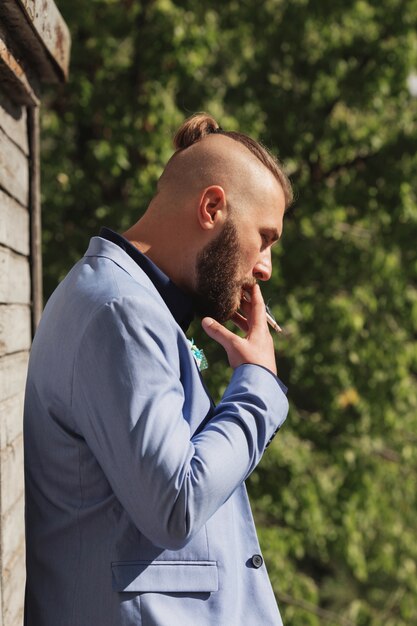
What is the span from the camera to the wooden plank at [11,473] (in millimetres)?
2141

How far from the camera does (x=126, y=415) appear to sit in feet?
4.90

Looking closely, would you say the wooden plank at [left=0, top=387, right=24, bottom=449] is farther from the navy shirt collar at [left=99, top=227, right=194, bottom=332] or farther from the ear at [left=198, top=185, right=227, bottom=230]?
the ear at [left=198, top=185, right=227, bottom=230]

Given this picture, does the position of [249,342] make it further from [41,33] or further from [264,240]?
[41,33]

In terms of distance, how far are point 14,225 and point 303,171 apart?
14.8 ft

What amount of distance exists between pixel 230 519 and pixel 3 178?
104 cm

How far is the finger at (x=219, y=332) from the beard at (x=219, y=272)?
97mm

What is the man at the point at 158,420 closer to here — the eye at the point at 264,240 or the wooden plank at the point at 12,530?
the eye at the point at 264,240

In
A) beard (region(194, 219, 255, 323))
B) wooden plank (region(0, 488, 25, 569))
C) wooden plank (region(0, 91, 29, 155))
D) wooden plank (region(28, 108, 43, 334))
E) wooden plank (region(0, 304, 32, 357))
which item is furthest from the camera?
wooden plank (region(28, 108, 43, 334))

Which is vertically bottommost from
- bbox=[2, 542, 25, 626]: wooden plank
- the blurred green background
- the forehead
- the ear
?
the blurred green background

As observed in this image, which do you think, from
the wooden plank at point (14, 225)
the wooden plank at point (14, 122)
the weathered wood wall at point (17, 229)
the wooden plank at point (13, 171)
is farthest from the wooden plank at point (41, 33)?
the wooden plank at point (14, 225)

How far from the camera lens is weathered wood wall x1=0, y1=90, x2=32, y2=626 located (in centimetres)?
217

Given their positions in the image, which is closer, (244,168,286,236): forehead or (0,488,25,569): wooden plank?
(244,168,286,236): forehead

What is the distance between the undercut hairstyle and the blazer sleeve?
56cm

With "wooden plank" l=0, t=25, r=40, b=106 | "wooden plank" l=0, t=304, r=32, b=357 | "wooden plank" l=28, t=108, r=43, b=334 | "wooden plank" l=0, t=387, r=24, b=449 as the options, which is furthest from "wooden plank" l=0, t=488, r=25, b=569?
"wooden plank" l=0, t=25, r=40, b=106
